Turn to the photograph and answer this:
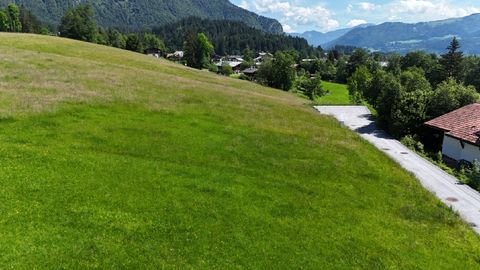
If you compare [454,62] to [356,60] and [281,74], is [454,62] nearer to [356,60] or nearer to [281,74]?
[281,74]

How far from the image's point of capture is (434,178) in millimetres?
31828

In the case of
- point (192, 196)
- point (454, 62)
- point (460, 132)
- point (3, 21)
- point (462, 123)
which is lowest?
point (192, 196)

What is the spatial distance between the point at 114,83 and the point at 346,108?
4210 centimetres

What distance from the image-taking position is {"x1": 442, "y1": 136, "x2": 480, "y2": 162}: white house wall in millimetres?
38719

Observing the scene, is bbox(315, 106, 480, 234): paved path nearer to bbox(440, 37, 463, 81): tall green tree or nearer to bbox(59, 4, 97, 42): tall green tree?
A: bbox(440, 37, 463, 81): tall green tree

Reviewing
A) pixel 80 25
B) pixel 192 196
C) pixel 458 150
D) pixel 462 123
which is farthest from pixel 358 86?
pixel 192 196

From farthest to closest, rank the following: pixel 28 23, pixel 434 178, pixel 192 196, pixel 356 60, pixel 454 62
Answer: pixel 356 60 < pixel 28 23 < pixel 454 62 < pixel 434 178 < pixel 192 196

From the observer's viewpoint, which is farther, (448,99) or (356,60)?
(356,60)

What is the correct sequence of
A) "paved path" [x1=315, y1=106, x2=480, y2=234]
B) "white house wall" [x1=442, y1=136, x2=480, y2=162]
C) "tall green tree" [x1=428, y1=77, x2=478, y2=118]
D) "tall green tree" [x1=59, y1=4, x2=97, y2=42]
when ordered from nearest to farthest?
1. "paved path" [x1=315, y1=106, x2=480, y2=234]
2. "white house wall" [x1=442, y1=136, x2=480, y2=162]
3. "tall green tree" [x1=428, y1=77, x2=478, y2=118]
4. "tall green tree" [x1=59, y1=4, x2=97, y2=42]

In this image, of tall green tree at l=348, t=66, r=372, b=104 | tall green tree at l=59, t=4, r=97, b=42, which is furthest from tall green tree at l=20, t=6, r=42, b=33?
tall green tree at l=348, t=66, r=372, b=104

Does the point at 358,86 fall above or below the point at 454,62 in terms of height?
below

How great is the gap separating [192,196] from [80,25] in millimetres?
125506

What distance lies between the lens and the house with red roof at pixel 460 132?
129ft

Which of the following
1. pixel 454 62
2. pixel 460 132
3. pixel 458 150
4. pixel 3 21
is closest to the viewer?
pixel 458 150
